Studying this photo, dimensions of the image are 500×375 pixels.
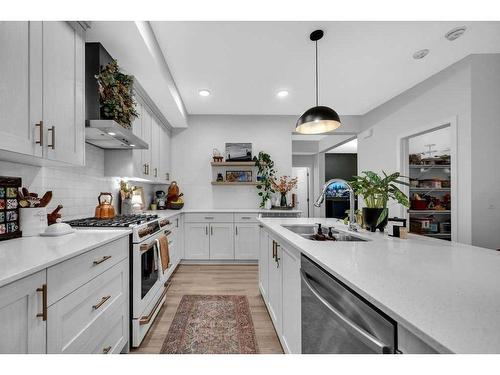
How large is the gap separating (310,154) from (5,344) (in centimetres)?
721

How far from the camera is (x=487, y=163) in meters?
2.56

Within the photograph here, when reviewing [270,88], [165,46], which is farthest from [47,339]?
[270,88]

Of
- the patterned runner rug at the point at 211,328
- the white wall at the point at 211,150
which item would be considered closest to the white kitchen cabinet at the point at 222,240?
the white wall at the point at 211,150

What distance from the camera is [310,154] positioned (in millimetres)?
7332

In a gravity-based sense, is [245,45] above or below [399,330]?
above

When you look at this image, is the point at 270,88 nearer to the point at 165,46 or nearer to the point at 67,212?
the point at 165,46

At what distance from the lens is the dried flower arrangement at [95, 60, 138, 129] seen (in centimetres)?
199

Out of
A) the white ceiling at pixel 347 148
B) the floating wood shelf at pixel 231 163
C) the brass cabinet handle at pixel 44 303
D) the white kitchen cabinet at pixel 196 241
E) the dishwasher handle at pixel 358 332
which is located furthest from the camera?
the white ceiling at pixel 347 148

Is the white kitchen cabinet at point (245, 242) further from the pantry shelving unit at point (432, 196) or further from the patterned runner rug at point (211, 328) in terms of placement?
the pantry shelving unit at point (432, 196)

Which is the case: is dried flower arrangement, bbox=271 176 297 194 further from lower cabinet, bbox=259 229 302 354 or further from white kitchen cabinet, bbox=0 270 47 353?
white kitchen cabinet, bbox=0 270 47 353

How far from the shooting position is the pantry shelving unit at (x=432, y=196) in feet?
13.7

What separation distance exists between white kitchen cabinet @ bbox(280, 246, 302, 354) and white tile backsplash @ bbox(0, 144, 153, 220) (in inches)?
71.3

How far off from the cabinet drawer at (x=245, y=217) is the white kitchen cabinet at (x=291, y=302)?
2.33 meters

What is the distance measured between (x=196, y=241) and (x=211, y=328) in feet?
6.51
